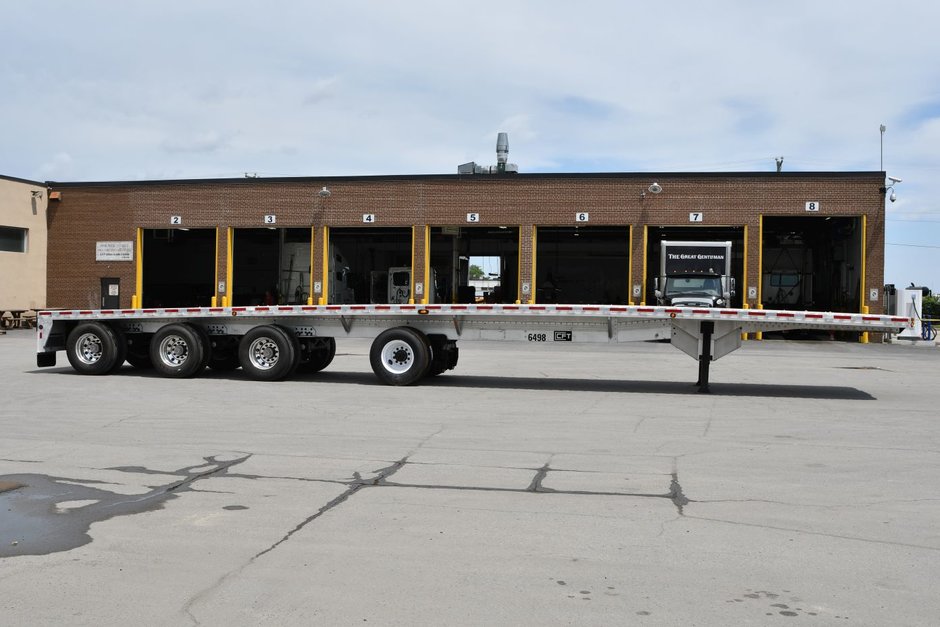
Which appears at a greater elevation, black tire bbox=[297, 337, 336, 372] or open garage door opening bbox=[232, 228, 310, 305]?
open garage door opening bbox=[232, 228, 310, 305]

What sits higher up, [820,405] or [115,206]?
[115,206]

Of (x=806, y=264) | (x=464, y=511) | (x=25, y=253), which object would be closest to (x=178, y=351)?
(x=464, y=511)

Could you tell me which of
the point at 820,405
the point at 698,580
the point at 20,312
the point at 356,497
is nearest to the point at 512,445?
the point at 356,497

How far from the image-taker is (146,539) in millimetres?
5879

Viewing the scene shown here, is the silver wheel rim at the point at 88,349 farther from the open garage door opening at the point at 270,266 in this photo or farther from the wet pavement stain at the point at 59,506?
the open garage door opening at the point at 270,266

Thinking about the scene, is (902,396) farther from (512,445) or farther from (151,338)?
(151,338)

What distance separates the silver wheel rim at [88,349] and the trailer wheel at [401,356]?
18.6ft

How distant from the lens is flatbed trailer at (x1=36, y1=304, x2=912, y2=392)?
14.7m

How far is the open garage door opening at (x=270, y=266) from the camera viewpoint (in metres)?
38.9

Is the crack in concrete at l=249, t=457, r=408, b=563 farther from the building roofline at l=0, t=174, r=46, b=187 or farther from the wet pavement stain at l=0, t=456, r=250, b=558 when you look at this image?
the building roofline at l=0, t=174, r=46, b=187

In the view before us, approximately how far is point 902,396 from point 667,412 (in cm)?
521

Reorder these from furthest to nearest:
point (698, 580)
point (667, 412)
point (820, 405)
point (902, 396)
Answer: point (902, 396), point (820, 405), point (667, 412), point (698, 580)

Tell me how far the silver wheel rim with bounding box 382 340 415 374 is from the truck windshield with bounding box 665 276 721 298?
47.4 feet

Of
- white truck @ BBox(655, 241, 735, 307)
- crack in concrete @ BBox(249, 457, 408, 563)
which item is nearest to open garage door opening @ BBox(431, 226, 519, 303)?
white truck @ BBox(655, 241, 735, 307)
